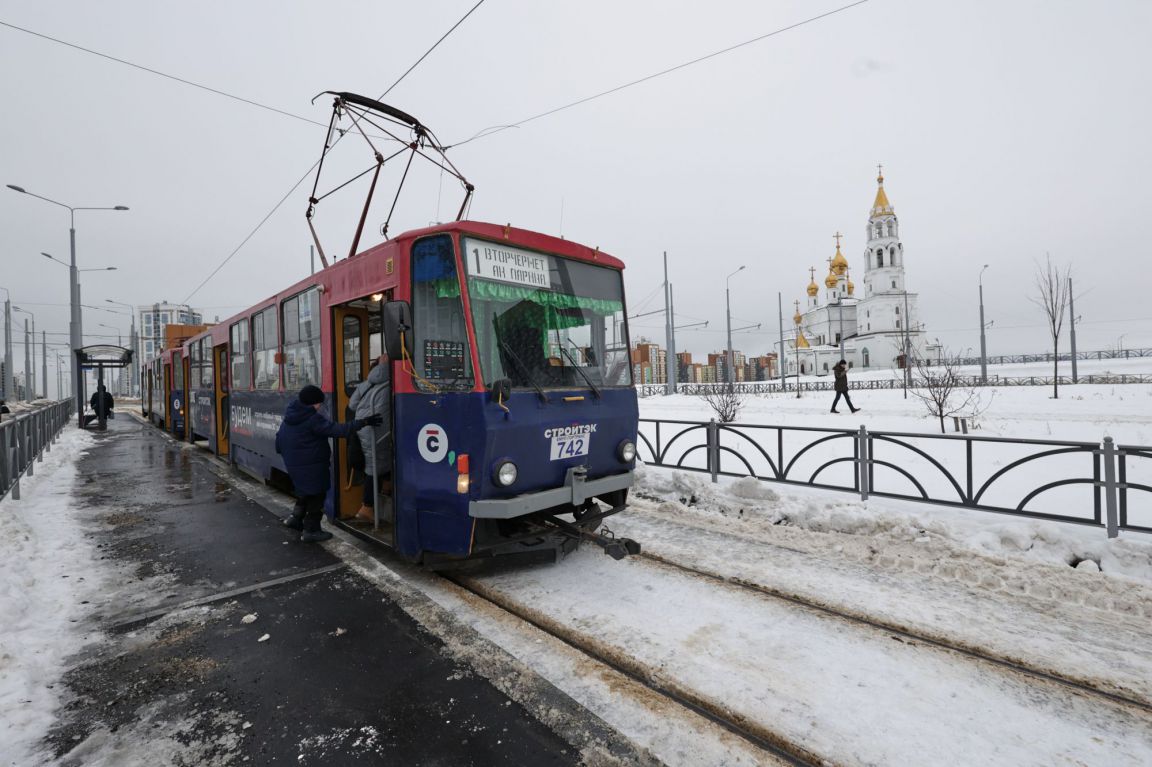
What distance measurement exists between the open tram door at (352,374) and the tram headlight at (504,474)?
1.80 metres

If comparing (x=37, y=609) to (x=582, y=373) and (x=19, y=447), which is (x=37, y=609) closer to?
(x=582, y=373)

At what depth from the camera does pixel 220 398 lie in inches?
472

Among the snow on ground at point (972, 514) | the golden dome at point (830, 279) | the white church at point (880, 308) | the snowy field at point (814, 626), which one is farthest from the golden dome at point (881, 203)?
the snowy field at point (814, 626)

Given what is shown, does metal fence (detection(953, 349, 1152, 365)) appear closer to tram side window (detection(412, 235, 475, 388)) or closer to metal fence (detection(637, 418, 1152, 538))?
metal fence (detection(637, 418, 1152, 538))

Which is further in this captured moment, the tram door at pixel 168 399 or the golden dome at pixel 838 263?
the golden dome at pixel 838 263

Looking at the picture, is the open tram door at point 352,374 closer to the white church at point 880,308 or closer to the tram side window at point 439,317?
the tram side window at point 439,317

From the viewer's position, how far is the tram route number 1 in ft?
15.3

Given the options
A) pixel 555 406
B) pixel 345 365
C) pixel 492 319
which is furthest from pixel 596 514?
pixel 345 365

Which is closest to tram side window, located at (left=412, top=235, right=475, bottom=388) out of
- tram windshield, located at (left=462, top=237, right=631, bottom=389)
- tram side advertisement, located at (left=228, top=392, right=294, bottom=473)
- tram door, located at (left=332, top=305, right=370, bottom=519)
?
tram windshield, located at (left=462, top=237, right=631, bottom=389)

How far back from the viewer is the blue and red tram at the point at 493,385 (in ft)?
14.2

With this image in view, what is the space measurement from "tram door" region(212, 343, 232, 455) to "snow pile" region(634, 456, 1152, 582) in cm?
885

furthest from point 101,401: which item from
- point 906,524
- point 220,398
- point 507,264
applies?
point 906,524

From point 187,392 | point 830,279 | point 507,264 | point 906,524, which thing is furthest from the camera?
point 830,279

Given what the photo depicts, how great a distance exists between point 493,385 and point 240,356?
22.8 feet
